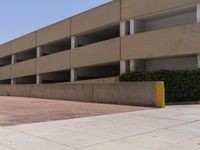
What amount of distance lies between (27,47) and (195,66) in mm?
27492

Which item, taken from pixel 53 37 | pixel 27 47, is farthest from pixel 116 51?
pixel 27 47

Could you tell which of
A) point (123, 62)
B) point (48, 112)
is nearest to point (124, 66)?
point (123, 62)

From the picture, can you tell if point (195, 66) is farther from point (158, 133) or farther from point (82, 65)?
point (158, 133)

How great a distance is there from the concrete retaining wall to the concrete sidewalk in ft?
18.8

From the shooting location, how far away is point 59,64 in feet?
132

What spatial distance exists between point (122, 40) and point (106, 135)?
21231 millimetres

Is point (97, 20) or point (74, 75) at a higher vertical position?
point (97, 20)

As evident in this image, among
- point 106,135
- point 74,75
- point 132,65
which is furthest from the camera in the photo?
point 74,75

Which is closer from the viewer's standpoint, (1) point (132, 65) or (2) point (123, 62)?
(1) point (132, 65)

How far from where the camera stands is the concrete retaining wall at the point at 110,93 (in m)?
19.2

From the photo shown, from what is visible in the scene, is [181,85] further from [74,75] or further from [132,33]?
[74,75]

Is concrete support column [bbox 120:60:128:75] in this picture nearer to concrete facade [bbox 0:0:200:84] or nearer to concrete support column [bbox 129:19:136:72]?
concrete facade [bbox 0:0:200:84]

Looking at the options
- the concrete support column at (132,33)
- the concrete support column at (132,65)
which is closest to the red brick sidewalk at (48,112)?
the concrete support column at (132,65)

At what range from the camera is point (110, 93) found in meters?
22.7
